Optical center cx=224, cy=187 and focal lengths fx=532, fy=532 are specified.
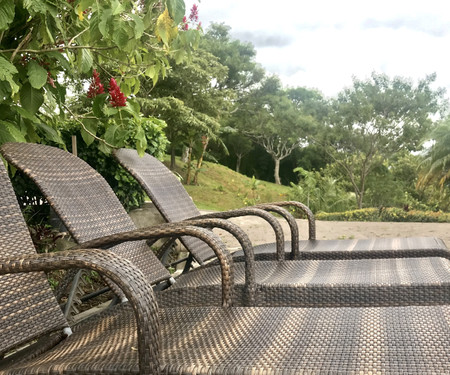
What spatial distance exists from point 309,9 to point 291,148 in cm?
1467

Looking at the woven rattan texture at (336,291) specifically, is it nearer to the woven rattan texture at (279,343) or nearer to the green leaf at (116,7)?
the woven rattan texture at (279,343)

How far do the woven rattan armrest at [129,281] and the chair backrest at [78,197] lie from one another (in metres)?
0.84

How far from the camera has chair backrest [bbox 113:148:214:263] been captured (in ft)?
9.09

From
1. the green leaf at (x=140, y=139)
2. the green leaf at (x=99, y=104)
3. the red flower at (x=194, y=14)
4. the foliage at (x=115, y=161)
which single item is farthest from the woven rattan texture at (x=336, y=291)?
the foliage at (x=115, y=161)

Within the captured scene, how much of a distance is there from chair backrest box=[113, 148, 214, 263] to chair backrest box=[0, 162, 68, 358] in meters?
1.04

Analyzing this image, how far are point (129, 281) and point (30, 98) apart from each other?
5.79 feet

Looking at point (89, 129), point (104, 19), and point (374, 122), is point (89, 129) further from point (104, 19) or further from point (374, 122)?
point (374, 122)

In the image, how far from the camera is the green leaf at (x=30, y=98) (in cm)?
261

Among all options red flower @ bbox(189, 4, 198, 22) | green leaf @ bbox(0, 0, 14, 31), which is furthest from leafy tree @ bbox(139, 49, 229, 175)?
green leaf @ bbox(0, 0, 14, 31)

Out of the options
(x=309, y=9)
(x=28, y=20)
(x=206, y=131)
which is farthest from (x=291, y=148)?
(x=28, y=20)

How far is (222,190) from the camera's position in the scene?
68.6 feet

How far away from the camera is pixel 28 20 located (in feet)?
9.47

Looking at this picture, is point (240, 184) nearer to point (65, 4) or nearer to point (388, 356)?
point (65, 4)

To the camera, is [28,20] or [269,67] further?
[269,67]
